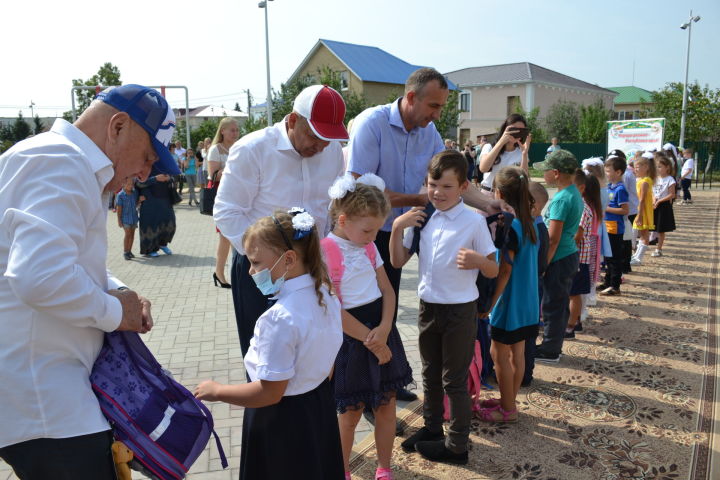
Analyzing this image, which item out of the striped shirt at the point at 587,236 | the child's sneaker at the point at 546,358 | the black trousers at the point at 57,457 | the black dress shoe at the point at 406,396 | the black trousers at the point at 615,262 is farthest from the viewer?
the black trousers at the point at 615,262

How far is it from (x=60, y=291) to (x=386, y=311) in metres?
1.67

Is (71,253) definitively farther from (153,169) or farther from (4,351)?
(153,169)

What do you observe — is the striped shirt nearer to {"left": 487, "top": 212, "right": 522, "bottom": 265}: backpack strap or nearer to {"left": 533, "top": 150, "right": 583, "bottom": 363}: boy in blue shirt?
{"left": 533, "top": 150, "right": 583, "bottom": 363}: boy in blue shirt

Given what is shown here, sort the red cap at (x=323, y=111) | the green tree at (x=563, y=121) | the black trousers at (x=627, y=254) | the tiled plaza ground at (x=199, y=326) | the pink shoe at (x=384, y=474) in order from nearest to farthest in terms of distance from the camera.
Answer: the red cap at (x=323, y=111) → the pink shoe at (x=384, y=474) → the tiled plaza ground at (x=199, y=326) → the black trousers at (x=627, y=254) → the green tree at (x=563, y=121)

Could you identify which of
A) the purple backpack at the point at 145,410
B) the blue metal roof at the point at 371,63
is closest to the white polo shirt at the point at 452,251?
the purple backpack at the point at 145,410

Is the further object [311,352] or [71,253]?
[311,352]

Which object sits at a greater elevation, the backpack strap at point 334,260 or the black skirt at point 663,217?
the backpack strap at point 334,260

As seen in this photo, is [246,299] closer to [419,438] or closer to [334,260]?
[334,260]

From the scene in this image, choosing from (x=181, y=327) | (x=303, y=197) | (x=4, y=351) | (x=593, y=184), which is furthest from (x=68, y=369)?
(x=593, y=184)

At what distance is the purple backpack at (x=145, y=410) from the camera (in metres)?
1.61

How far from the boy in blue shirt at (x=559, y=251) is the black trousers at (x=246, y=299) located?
2749 mm

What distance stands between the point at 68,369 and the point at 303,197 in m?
1.57

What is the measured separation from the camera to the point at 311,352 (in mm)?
1956

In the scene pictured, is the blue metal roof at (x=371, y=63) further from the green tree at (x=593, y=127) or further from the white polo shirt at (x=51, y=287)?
the white polo shirt at (x=51, y=287)
